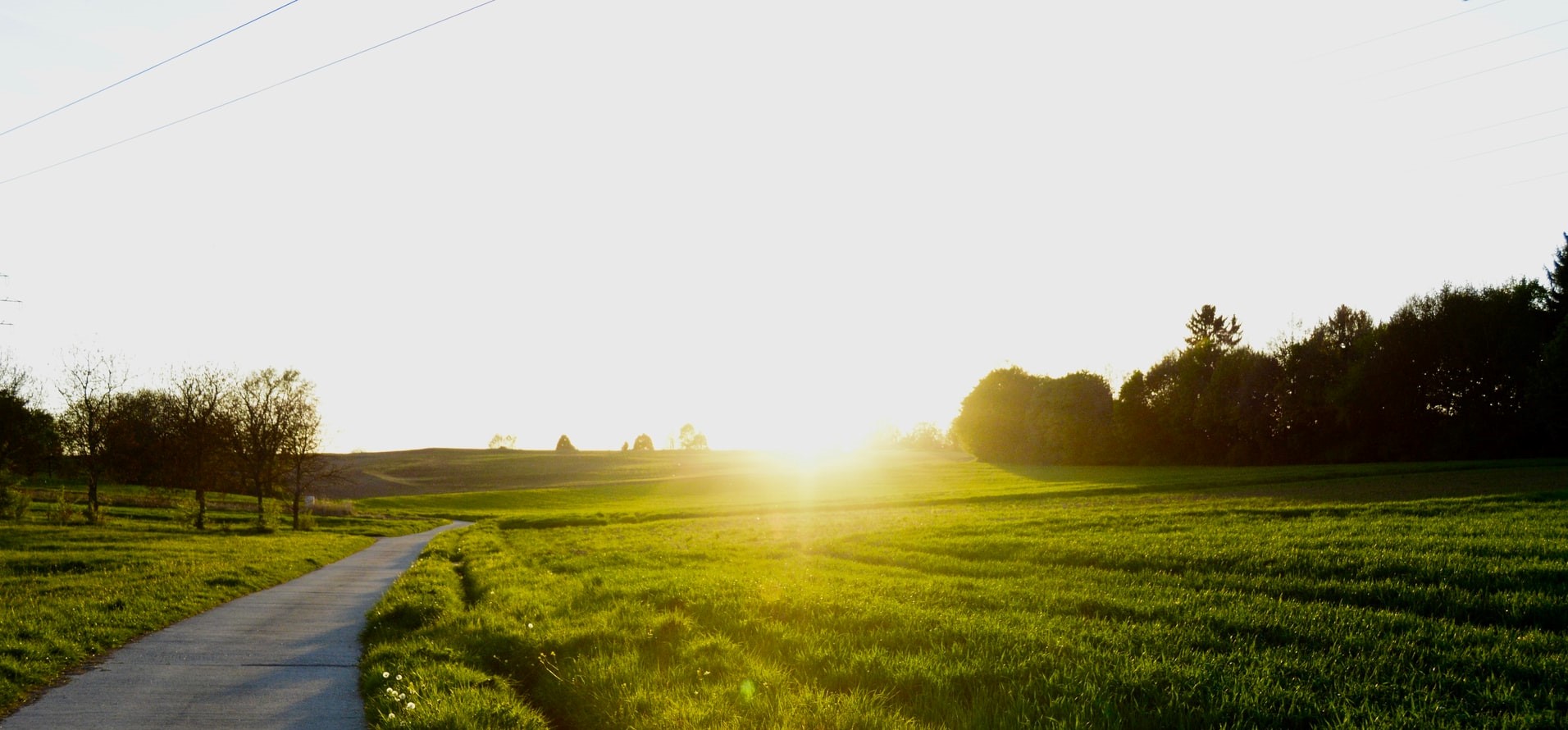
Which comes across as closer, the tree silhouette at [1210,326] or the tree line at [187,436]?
the tree line at [187,436]

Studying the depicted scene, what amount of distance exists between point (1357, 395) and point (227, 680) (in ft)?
236

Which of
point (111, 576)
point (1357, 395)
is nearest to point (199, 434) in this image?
point (111, 576)

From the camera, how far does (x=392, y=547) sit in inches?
1303

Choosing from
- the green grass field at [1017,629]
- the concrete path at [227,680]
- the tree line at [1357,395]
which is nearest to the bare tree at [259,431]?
the green grass field at [1017,629]

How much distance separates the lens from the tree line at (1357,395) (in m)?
56.8

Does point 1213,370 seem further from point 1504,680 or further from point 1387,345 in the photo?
point 1504,680

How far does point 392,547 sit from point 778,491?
46.7 m

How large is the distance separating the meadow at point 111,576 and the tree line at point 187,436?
253cm

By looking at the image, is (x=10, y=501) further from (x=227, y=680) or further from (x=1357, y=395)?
(x=1357, y=395)

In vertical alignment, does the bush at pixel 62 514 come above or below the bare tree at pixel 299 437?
below

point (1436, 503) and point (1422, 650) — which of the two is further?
point (1436, 503)

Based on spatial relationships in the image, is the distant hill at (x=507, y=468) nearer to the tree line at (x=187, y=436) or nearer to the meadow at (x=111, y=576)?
the tree line at (x=187, y=436)

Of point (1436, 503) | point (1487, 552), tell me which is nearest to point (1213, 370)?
point (1436, 503)

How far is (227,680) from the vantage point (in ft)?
29.5
